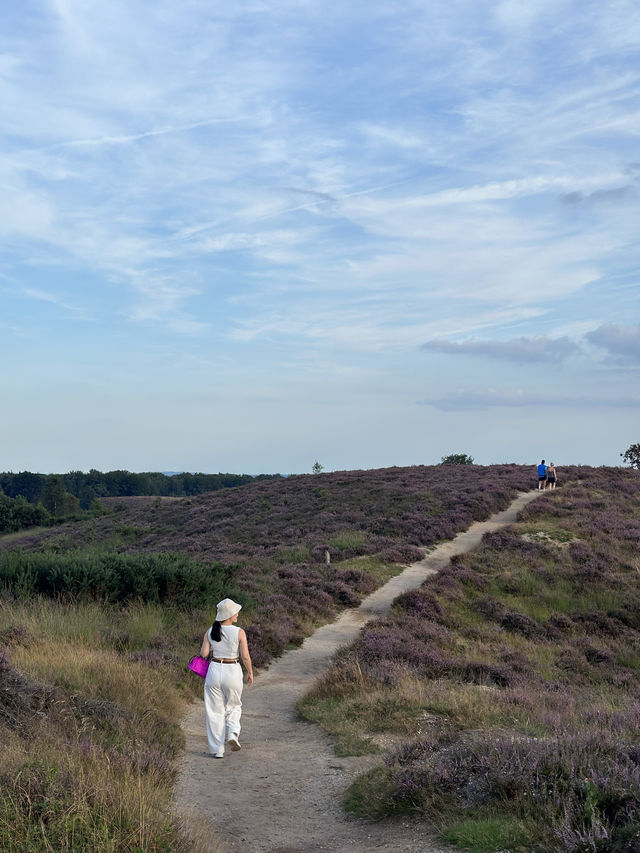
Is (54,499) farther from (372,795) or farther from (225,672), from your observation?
(372,795)

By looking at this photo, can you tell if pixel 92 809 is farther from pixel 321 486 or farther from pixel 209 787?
pixel 321 486

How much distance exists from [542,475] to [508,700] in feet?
105

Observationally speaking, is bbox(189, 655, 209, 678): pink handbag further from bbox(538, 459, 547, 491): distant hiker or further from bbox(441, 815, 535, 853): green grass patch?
bbox(538, 459, 547, 491): distant hiker

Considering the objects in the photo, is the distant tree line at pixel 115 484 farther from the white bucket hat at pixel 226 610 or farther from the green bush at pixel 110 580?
the white bucket hat at pixel 226 610

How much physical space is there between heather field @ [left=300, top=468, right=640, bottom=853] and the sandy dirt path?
0.95ft

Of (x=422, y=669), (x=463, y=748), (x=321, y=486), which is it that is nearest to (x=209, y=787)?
(x=463, y=748)

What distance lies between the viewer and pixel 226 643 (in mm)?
9312

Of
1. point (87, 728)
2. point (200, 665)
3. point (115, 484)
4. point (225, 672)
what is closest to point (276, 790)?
point (225, 672)

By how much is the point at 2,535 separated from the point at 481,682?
59.0 meters

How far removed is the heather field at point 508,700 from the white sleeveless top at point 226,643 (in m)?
1.84

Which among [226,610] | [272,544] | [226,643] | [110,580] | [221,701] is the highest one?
Answer: [226,610]

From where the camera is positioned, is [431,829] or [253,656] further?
[253,656]

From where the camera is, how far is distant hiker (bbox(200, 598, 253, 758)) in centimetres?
920

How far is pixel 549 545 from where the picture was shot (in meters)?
27.7
